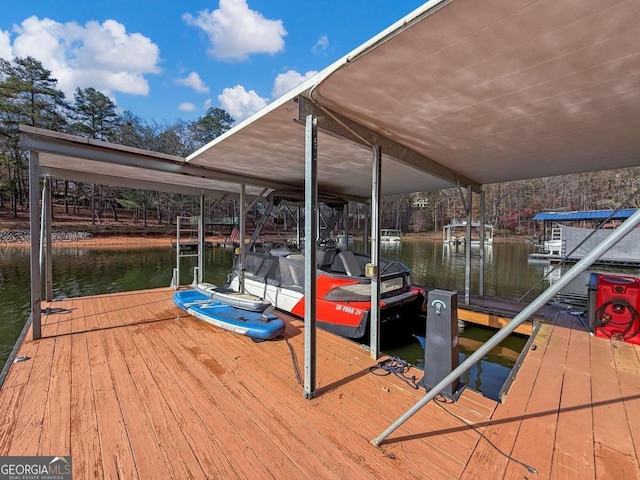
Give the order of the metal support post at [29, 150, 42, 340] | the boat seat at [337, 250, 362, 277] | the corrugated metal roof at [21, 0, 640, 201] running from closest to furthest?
the corrugated metal roof at [21, 0, 640, 201] < the metal support post at [29, 150, 42, 340] < the boat seat at [337, 250, 362, 277]

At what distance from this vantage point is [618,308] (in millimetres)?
3525

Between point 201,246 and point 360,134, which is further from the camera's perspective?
point 201,246

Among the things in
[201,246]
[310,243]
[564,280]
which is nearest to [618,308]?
[564,280]

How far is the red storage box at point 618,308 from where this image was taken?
134 inches

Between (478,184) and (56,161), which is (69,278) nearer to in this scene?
(56,161)

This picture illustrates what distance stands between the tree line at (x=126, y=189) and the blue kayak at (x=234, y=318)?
10754 millimetres

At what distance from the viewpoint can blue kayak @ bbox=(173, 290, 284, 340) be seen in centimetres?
339

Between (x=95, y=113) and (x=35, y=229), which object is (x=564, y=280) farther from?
(x=95, y=113)

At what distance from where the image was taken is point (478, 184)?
5.59m

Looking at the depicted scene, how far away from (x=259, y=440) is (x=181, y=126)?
32611 mm

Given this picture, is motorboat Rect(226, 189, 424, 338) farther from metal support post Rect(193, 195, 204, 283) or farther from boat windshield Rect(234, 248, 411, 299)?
metal support post Rect(193, 195, 204, 283)

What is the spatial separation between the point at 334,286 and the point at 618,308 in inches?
137

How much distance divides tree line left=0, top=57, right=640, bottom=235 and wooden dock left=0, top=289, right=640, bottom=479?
12.4 metres

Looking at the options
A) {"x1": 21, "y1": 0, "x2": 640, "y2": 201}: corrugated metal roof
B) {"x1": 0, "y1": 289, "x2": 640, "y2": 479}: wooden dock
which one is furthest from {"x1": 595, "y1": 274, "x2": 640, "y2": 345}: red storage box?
{"x1": 21, "y1": 0, "x2": 640, "y2": 201}: corrugated metal roof
